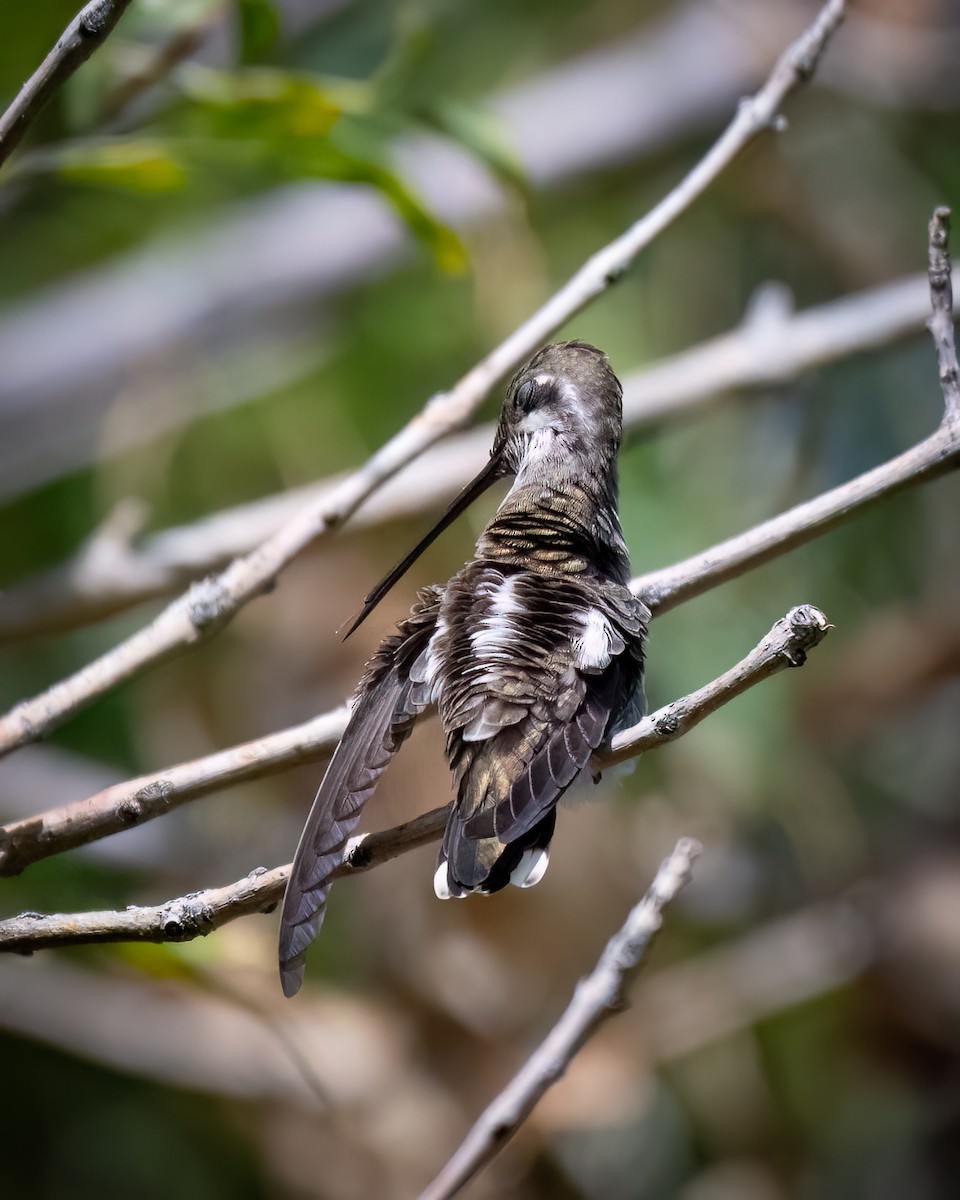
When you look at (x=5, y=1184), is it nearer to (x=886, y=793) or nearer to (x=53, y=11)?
(x=886, y=793)

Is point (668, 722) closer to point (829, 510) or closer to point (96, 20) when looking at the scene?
point (829, 510)

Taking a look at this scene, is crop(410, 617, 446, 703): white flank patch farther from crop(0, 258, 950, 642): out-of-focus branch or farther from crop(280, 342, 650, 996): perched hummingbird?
crop(0, 258, 950, 642): out-of-focus branch

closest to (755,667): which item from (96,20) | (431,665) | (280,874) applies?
(431,665)

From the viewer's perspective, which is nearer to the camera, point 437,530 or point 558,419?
point 437,530

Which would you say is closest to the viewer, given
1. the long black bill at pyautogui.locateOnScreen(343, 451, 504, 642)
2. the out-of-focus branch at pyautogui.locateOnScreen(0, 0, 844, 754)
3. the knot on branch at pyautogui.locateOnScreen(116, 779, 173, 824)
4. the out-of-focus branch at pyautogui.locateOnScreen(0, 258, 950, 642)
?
the knot on branch at pyautogui.locateOnScreen(116, 779, 173, 824)

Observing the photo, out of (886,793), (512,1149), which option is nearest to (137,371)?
(512,1149)

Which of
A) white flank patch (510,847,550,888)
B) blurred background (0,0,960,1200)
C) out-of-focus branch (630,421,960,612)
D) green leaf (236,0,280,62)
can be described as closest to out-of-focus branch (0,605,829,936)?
white flank patch (510,847,550,888)

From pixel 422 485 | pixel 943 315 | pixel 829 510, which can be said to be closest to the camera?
pixel 829 510
